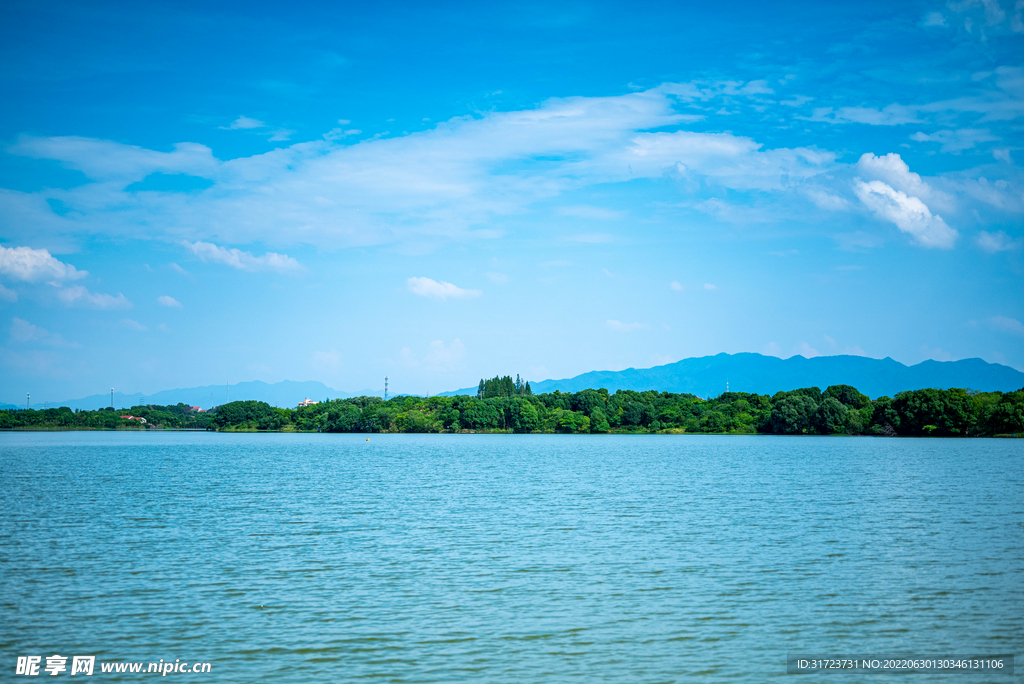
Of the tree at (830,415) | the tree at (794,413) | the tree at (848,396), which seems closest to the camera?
the tree at (830,415)

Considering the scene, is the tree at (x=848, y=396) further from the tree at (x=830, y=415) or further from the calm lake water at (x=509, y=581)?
the calm lake water at (x=509, y=581)

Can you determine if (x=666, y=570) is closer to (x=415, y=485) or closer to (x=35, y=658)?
(x=35, y=658)

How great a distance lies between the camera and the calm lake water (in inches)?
538

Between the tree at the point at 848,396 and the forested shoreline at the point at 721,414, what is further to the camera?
the tree at the point at 848,396

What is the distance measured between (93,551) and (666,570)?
18142mm

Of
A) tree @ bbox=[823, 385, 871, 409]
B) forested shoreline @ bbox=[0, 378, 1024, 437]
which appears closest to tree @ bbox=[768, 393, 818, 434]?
forested shoreline @ bbox=[0, 378, 1024, 437]

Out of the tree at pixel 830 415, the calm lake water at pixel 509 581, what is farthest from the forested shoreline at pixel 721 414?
the calm lake water at pixel 509 581

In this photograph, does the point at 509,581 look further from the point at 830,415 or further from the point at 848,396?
the point at 848,396

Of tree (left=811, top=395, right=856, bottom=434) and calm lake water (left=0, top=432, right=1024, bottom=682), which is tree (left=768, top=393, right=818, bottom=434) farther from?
calm lake water (left=0, top=432, right=1024, bottom=682)

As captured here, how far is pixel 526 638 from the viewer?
14562mm

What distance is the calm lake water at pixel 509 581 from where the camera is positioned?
1367 cm

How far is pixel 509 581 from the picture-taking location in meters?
19.3

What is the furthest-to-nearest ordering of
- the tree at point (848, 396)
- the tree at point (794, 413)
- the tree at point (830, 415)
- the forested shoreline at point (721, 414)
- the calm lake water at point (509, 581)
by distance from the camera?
the tree at point (848, 396), the tree at point (794, 413), the tree at point (830, 415), the forested shoreline at point (721, 414), the calm lake water at point (509, 581)

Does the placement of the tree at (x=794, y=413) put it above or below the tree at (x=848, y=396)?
below
